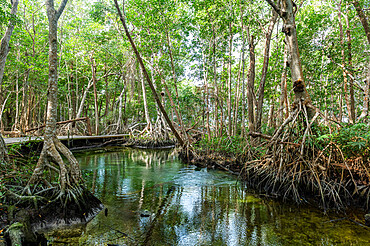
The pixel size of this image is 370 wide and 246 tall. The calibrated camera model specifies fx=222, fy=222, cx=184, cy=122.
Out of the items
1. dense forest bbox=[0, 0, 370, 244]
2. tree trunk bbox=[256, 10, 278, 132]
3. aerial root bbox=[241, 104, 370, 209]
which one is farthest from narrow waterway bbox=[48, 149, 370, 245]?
tree trunk bbox=[256, 10, 278, 132]

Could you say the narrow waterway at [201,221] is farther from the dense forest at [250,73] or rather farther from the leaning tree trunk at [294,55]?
the leaning tree trunk at [294,55]

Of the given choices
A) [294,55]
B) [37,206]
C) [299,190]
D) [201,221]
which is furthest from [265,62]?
[37,206]

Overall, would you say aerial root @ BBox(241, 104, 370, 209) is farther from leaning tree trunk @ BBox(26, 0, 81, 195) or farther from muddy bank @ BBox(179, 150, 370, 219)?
leaning tree trunk @ BBox(26, 0, 81, 195)

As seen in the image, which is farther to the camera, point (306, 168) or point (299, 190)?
point (299, 190)

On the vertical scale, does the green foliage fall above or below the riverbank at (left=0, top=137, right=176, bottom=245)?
above

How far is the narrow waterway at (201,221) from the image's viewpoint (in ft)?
10.4

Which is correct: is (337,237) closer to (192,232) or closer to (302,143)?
(302,143)

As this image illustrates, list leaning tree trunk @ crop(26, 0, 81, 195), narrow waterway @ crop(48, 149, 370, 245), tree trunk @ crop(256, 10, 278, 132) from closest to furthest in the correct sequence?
1. narrow waterway @ crop(48, 149, 370, 245)
2. leaning tree trunk @ crop(26, 0, 81, 195)
3. tree trunk @ crop(256, 10, 278, 132)

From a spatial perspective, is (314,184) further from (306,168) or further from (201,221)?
(201,221)

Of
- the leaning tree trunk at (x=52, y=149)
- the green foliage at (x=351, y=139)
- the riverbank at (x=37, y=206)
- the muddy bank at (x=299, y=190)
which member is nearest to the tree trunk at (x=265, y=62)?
the muddy bank at (x=299, y=190)

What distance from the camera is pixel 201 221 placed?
386cm

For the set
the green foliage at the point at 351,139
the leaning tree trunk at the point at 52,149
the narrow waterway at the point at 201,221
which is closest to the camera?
the narrow waterway at the point at 201,221

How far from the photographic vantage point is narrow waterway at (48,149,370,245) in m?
3.16

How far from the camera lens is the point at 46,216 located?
3.32m
